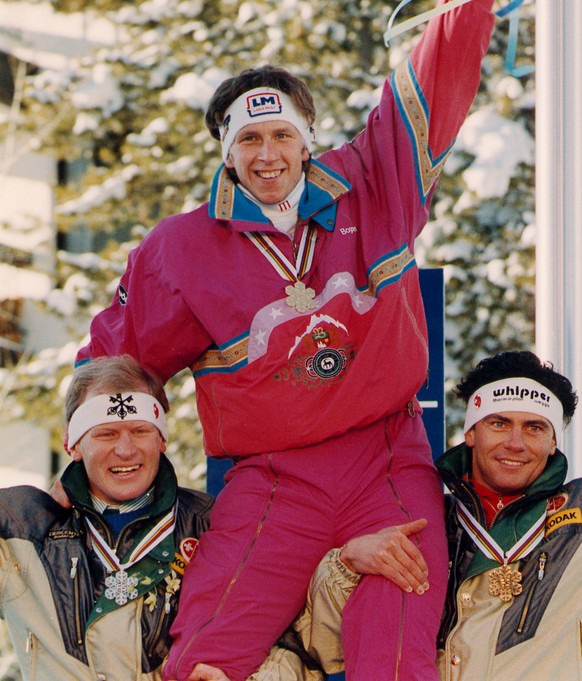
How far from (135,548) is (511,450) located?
3.21 ft

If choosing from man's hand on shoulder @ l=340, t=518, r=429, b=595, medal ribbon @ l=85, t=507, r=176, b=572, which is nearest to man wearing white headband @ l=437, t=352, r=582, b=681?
man's hand on shoulder @ l=340, t=518, r=429, b=595

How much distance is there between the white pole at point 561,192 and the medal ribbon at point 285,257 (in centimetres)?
93

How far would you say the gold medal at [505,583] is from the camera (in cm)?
310

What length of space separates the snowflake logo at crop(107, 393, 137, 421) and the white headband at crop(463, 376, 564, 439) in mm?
892

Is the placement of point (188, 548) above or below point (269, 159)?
below

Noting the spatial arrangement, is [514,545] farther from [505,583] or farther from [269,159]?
[269,159]

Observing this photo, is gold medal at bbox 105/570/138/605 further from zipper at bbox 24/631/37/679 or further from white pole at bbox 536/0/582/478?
white pole at bbox 536/0/582/478

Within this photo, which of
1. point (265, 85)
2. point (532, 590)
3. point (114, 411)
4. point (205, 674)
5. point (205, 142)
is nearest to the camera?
point (205, 674)

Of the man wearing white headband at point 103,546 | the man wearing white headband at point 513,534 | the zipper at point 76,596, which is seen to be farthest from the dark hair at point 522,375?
the zipper at point 76,596

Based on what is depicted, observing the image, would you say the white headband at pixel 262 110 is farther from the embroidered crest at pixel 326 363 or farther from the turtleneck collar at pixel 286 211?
the embroidered crest at pixel 326 363

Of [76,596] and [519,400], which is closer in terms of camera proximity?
[76,596]

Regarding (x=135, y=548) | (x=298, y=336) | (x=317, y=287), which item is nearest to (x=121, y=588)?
(x=135, y=548)

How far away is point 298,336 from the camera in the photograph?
3.37 m

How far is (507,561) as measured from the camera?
314 cm
